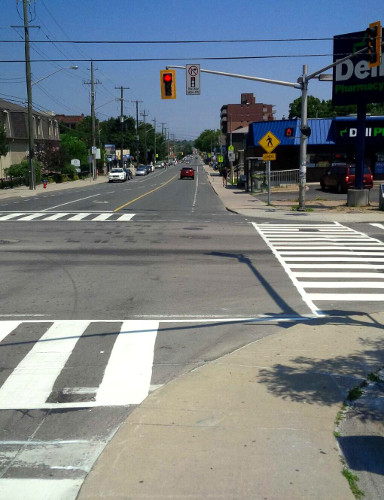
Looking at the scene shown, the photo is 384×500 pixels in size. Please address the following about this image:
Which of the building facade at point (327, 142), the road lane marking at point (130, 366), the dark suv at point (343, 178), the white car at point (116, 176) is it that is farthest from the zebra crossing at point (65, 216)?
the white car at point (116, 176)

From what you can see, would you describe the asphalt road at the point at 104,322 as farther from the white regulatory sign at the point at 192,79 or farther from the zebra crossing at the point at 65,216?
the white regulatory sign at the point at 192,79

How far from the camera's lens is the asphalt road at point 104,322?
18.3 ft

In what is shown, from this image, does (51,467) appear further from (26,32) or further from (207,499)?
(26,32)

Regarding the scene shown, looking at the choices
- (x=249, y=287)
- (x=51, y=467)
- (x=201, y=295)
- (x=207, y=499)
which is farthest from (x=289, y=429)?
(x=249, y=287)

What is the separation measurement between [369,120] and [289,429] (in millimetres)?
46714

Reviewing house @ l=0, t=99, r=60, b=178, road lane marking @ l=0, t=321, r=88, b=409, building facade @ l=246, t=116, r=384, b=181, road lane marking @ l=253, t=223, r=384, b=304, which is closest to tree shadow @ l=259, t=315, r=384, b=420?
road lane marking @ l=0, t=321, r=88, b=409

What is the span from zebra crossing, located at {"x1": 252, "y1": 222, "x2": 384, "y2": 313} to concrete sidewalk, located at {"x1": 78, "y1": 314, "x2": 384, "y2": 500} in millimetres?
3174

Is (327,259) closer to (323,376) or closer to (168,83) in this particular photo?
(323,376)

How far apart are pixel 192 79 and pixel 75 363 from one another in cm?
1681

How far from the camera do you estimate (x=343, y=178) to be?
39062 mm

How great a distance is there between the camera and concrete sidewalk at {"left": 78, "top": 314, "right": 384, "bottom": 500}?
14.5 feet

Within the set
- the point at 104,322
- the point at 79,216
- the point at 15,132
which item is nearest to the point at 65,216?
the point at 79,216

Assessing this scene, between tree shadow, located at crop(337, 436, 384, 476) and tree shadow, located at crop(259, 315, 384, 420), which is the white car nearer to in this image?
tree shadow, located at crop(259, 315, 384, 420)

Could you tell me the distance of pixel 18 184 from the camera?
56.7 meters
